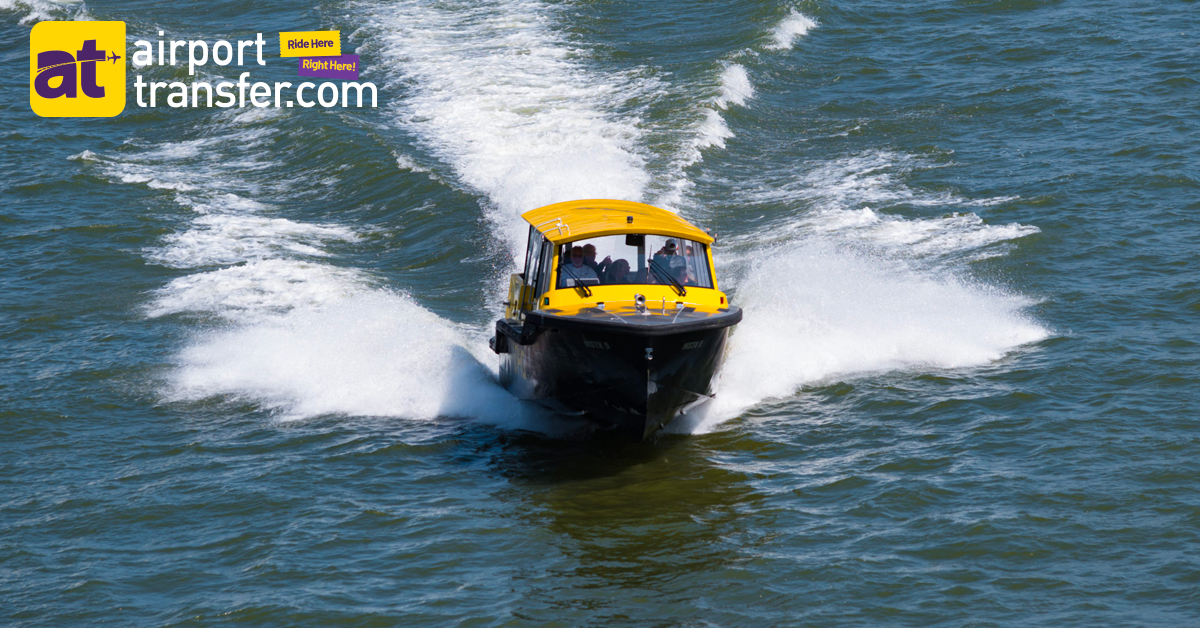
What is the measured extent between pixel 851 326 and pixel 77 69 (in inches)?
1219

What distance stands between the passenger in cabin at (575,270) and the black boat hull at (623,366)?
2.42 feet

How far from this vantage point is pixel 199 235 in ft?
79.5

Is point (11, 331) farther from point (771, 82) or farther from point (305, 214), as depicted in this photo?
point (771, 82)

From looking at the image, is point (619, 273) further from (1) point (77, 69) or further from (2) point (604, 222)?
(1) point (77, 69)

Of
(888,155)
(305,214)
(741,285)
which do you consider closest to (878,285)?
(741,285)

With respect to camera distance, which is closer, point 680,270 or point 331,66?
point 680,270

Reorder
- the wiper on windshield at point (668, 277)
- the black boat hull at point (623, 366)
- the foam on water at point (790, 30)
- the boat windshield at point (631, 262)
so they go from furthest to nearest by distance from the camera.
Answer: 1. the foam on water at point (790, 30)
2. the boat windshield at point (631, 262)
3. the wiper on windshield at point (668, 277)
4. the black boat hull at point (623, 366)

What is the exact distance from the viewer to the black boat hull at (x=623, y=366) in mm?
13570

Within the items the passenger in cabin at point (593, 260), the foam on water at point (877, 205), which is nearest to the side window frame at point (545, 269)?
the passenger in cabin at point (593, 260)

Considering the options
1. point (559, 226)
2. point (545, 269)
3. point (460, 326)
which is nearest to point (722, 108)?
point (460, 326)

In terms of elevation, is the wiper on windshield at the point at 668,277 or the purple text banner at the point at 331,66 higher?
the purple text banner at the point at 331,66

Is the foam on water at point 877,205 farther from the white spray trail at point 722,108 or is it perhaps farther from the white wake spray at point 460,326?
the white spray trail at point 722,108

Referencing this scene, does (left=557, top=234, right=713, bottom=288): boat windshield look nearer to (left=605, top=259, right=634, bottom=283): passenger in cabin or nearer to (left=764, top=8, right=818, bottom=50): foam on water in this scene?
(left=605, top=259, right=634, bottom=283): passenger in cabin

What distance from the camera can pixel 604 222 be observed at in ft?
49.6
